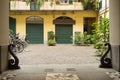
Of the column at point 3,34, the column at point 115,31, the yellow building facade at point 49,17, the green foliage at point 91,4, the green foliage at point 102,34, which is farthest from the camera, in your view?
the yellow building facade at point 49,17

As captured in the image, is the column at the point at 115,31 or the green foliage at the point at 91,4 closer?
the column at the point at 115,31

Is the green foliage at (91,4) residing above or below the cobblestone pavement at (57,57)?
above

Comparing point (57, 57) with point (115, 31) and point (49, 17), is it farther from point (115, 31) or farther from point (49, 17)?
point (49, 17)

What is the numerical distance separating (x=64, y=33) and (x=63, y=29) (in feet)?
1.56

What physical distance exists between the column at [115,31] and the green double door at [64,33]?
2224 cm

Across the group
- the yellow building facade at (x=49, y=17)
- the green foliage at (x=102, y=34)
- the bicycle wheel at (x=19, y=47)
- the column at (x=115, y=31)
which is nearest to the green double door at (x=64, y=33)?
the yellow building facade at (x=49, y=17)

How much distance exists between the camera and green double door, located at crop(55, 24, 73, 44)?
3356 centimetres

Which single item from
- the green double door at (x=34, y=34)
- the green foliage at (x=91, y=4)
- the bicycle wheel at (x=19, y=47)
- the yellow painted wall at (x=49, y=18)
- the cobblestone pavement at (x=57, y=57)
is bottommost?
the cobblestone pavement at (x=57, y=57)

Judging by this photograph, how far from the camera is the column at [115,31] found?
1032cm

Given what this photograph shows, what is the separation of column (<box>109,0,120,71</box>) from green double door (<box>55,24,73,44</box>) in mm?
22244

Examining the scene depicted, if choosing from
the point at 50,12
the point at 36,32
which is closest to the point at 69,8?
the point at 50,12

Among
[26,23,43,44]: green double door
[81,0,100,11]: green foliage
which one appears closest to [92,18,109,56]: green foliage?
[81,0,100,11]: green foliage

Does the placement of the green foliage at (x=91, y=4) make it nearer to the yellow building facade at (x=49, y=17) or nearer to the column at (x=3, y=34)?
the yellow building facade at (x=49, y=17)

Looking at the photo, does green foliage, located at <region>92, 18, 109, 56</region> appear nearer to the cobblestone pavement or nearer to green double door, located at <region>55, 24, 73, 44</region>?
the cobblestone pavement
